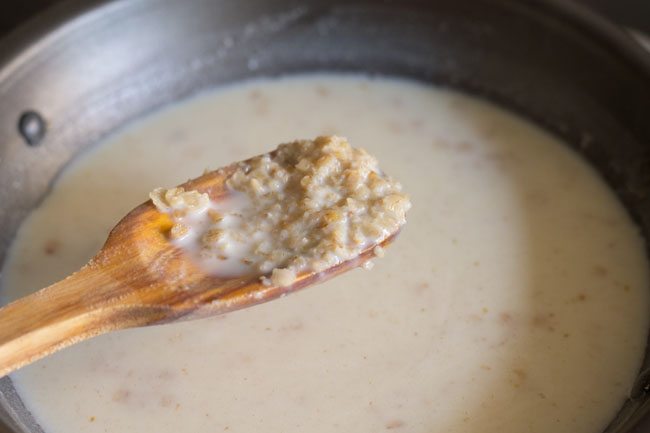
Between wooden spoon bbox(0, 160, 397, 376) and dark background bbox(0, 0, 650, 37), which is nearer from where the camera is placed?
wooden spoon bbox(0, 160, 397, 376)

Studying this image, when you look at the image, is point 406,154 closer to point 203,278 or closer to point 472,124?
point 472,124

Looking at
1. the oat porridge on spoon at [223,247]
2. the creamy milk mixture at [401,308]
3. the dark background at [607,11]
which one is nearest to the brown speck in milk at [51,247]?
the creamy milk mixture at [401,308]

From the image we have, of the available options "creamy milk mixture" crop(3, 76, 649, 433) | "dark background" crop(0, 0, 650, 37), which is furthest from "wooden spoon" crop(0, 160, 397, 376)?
"dark background" crop(0, 0, 650, 37)

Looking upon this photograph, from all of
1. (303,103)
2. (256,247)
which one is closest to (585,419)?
(256,247)

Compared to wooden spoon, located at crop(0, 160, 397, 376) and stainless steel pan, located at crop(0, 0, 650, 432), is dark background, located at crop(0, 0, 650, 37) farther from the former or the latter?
wooden spoon, located at crop(0, 160, 397, 376)

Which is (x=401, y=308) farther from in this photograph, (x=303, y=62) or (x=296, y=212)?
(x=303, y=62)

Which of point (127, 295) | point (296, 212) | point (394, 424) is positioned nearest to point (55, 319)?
point (127, 295)

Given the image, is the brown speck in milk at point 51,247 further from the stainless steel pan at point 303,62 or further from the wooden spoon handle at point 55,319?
the wooden spoon handle at point 55,319
